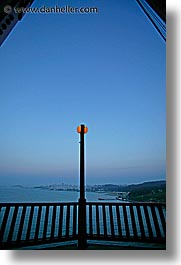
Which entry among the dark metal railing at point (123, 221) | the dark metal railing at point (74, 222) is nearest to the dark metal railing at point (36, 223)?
the dark metal railing at point (74, 222)

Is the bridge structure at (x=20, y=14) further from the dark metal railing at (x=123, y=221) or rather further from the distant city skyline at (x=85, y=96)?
the dark metal railing at (x=123, y=221)

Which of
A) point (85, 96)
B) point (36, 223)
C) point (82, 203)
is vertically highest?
point (85, 96)

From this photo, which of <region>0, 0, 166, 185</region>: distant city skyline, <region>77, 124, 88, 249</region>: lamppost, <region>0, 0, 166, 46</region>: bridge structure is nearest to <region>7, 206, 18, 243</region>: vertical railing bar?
<region>0, 0, 166, 185</region>: distant city skyline

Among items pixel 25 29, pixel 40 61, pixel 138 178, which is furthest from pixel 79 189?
pixel 25 29

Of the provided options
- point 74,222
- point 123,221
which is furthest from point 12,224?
point 123,221

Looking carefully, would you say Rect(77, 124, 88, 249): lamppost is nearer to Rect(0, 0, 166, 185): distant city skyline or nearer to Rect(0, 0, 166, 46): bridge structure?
Rect(0, 0, 166, 185): distant city skyline

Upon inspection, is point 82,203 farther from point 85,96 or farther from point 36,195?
point 85,96
